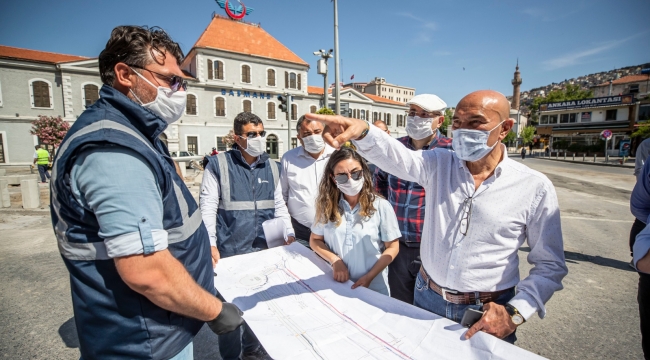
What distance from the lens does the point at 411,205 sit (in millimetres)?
2812

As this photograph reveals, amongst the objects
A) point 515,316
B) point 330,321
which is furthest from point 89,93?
point 515,316

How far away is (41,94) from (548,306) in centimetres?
3502

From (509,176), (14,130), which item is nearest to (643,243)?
(509,176)

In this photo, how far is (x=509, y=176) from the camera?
169cm

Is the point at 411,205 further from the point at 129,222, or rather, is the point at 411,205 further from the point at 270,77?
the point at 270,77

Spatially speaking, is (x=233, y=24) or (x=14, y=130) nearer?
(x=14, y=130)

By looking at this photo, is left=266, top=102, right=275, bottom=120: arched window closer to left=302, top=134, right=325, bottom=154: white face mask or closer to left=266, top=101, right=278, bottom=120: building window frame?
left=266, top=101, right=278, bottom=120: building window frame

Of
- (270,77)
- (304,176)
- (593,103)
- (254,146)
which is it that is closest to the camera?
(254,146)

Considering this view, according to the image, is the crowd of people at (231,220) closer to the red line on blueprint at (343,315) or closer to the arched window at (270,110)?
the red line on blueprint at (343,315)

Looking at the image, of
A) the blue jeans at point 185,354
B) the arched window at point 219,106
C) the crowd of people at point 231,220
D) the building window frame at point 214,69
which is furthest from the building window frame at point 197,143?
the blue jeans at point 185,354

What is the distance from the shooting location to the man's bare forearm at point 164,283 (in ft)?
3.70

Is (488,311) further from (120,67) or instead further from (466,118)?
(120,67)

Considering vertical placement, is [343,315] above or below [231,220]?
below

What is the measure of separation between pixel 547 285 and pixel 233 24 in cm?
4113
